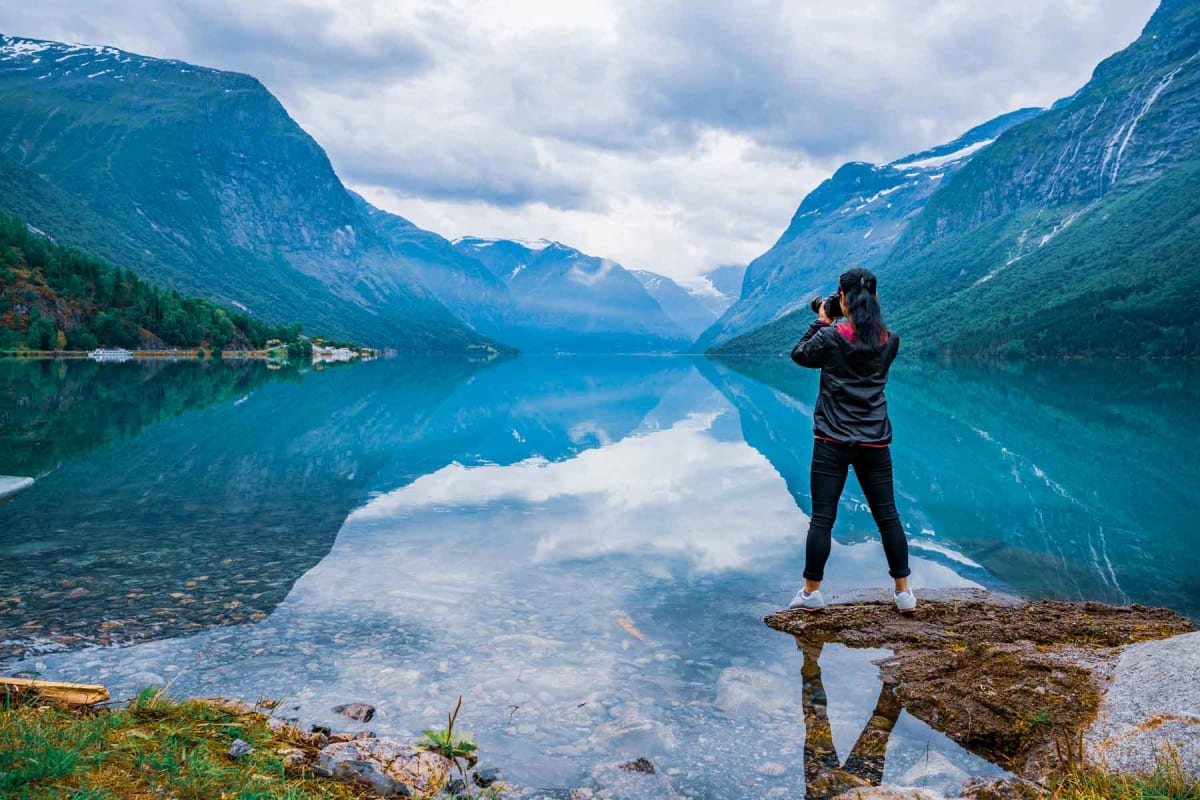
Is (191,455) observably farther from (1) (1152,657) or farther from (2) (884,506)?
(1) (1152,657)

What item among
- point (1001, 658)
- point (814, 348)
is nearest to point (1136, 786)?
point (1001, 658)

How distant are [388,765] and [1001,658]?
5.80 metres

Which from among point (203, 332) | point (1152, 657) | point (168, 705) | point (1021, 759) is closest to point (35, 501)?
point (168, 705)

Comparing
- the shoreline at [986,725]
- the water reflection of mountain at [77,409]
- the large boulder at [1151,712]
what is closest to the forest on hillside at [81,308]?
the water reflection of mountain at [77,409]

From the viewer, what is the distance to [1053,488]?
19.2 metres

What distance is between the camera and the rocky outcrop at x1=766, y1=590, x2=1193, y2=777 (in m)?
5.80

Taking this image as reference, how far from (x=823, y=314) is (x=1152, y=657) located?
477cm

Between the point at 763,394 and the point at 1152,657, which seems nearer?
the point at 1152,657

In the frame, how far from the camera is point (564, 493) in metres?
18.0

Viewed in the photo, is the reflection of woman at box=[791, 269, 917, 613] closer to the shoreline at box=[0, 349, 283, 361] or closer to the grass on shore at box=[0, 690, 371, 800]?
the grass on shore at box=[0, 690, 371, 800]

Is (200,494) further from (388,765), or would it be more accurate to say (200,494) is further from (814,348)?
(814,348)

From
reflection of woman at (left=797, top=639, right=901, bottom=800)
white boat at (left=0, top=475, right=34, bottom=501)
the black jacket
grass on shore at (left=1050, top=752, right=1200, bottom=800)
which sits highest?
the black jacket

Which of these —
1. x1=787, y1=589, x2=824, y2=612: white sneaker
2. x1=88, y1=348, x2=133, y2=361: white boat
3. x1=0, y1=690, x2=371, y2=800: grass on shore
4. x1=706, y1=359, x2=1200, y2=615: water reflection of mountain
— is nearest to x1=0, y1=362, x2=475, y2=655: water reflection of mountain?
x1=0, y1=690, x2=371, y2=800: grass on shore

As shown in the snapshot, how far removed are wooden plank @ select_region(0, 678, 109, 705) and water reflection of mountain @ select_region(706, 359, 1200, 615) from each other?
11598mm
